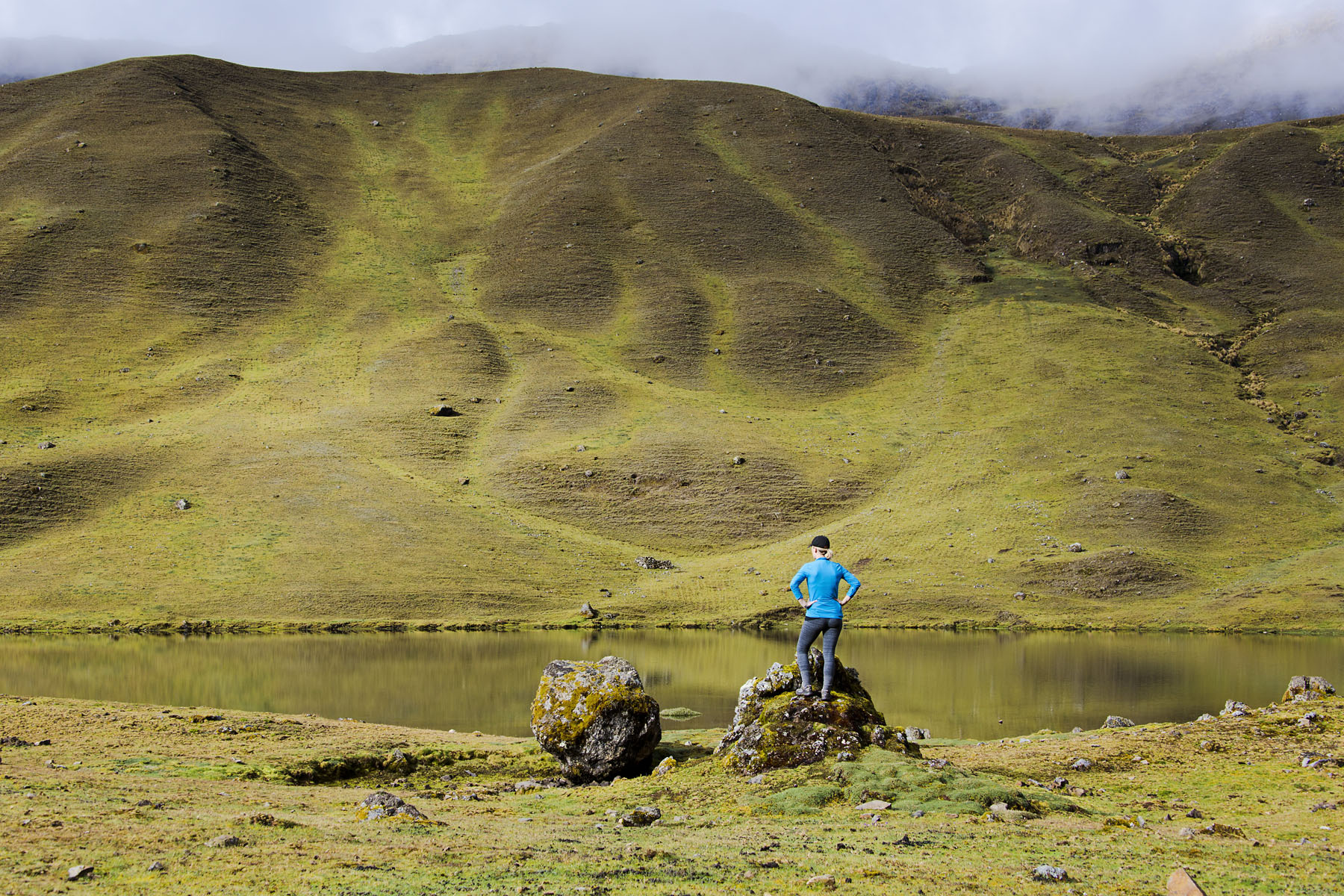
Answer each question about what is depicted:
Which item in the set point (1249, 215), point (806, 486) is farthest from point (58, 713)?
point (1249, 215)

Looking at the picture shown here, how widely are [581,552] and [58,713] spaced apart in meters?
40.7

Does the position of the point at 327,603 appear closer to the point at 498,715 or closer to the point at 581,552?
the point at 581,552

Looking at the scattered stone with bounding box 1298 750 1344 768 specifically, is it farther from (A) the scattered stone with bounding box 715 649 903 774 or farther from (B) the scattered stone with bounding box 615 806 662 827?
(B) the scattered stone with bounding box 615 806 662 827

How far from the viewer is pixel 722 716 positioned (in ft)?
84.9

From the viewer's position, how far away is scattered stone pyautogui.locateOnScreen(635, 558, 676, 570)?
200ft

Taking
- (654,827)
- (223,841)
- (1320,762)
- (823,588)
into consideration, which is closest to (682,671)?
(823,588)

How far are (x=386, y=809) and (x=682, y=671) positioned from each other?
23072 mm

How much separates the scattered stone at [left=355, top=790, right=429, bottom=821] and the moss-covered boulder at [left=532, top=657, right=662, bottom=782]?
4.56 metres

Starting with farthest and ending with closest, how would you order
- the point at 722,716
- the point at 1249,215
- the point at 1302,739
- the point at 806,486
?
the point at 1249,215
the point at 806,486
the point at 722,716
the point at 1302,739

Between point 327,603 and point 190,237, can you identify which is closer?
point 327,603

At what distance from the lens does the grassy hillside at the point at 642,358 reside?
57.2 metres

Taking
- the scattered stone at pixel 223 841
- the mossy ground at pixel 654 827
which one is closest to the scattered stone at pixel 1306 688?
the mossy ground at pixel 654 827

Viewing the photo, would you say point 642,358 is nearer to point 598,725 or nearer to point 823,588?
point 598,725

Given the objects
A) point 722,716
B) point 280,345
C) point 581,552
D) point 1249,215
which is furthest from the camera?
point 1249,215
